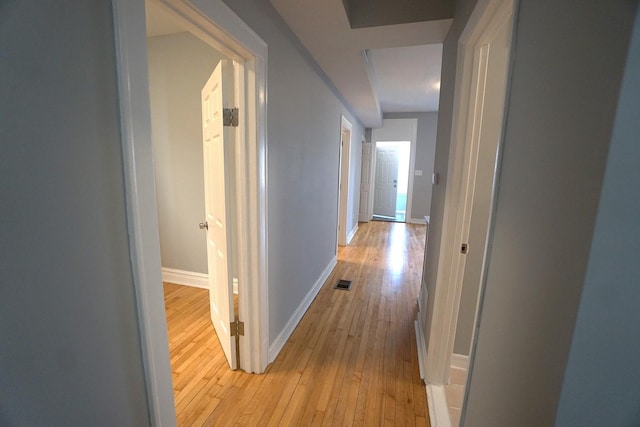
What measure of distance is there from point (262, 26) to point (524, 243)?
1.60 metres

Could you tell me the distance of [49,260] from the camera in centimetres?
59

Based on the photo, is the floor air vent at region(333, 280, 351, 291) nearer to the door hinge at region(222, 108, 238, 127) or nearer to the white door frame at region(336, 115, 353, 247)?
the white door frame at region(336, 115, 353, 247)

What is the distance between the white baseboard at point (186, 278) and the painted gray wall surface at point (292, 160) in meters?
1.18

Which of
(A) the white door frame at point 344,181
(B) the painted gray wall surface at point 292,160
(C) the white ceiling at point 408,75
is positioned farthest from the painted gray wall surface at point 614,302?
(A) the white door frame at point 344,181

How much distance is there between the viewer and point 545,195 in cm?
55

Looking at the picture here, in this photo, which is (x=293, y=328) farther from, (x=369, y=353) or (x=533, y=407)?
(x=533, y=407)

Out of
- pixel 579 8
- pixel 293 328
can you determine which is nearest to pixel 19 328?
pixel 579 8

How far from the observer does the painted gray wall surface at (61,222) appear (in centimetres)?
52

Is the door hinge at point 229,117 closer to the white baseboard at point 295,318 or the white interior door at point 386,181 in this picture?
the white baseboard at point 295,318

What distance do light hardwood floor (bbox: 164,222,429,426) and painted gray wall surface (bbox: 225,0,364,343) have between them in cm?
31

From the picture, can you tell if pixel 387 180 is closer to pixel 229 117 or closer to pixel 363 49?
pixel 363 49

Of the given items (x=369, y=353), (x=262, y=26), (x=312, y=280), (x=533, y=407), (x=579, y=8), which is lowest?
(x=369, y=353)

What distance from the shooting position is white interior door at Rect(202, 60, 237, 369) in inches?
61.2

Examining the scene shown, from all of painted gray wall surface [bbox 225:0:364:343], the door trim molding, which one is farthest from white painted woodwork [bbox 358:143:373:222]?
painted gray wall surface [bbox 225:0:364:343]
